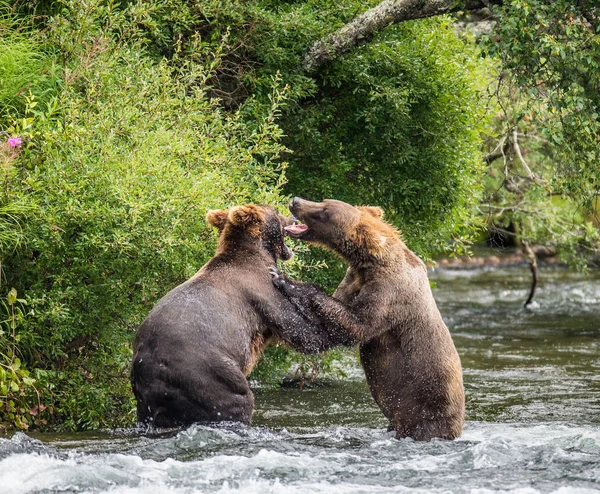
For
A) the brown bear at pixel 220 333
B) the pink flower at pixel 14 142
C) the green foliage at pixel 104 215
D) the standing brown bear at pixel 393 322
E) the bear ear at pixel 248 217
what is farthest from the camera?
the green foliage at pixel 104 215

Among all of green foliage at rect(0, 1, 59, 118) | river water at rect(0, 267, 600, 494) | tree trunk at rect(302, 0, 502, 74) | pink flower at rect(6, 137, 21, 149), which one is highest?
tree trunk at rect(302, 0, 502, 74)

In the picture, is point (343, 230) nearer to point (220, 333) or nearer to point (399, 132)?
point (220, 333)

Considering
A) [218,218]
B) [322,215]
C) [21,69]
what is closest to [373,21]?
[21,69]

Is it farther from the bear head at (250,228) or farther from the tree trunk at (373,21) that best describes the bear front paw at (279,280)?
the tree trunk at (373,21)

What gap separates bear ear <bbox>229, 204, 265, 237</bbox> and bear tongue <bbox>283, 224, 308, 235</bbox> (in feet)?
0.87

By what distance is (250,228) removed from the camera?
7395 mm

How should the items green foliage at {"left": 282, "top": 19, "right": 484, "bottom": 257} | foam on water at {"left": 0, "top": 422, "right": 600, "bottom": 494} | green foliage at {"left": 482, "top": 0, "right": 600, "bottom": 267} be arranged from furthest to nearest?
green foliage at {"left": 282, "top": 19, "right": 484, "bottom": 257} < green foliage at {"left": 482, "top": 0, "right": 600, "bottom": 267} < foam on water at {"left": 0, "top": 422, "right": 600, "bottom": 494}

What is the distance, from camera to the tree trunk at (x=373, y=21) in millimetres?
10555

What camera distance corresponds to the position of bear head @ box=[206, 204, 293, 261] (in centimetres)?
736

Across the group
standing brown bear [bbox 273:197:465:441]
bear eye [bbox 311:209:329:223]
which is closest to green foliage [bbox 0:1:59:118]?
bear eye [bbox 311:209:329:223]

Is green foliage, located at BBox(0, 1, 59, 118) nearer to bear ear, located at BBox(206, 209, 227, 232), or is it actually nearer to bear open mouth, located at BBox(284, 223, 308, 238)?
bear ear, located at BBox(206, 209, 227, 232)

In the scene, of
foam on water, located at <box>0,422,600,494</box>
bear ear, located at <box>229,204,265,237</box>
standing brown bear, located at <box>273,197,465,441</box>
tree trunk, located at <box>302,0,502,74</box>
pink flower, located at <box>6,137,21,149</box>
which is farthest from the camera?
tree trunk, located at <box>302,0,502,74</box>

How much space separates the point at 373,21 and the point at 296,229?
3.86 m

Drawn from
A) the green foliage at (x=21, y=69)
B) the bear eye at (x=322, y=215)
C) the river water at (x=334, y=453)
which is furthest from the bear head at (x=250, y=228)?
the green foliage at (x=21, y=69)
